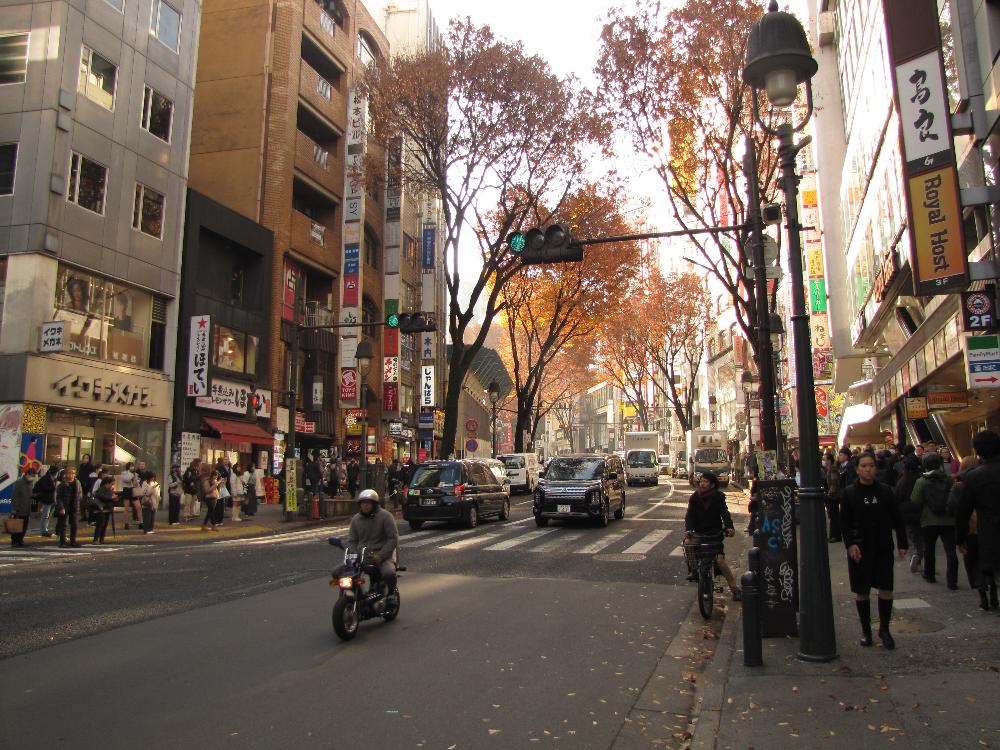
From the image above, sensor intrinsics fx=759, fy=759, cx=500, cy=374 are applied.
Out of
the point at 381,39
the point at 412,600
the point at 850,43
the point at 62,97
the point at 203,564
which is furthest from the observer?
the point at 381,39

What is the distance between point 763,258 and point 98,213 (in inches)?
751

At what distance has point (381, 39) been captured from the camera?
44812 mm

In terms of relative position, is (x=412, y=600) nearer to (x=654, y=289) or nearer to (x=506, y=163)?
(x=506, y=163)

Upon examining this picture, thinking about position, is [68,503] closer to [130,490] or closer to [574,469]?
[130,490]

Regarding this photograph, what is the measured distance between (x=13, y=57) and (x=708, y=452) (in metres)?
39.4

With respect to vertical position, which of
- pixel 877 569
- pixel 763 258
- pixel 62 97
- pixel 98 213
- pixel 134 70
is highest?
pixel 134 70

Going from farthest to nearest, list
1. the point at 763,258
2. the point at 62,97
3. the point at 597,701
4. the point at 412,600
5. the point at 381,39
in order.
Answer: the point at 381,39
the point at 62,97
the point at 763,258
the point at 412,600
the point at 597,701

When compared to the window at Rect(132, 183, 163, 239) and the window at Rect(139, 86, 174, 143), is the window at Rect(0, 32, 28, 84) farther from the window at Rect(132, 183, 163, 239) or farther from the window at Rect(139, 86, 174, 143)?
the window at Rect(132, 183, 163, 239)

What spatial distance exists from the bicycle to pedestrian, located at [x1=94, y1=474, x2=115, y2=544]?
13228mm

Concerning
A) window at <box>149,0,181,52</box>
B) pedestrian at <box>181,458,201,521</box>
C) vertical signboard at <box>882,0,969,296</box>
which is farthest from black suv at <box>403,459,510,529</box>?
window at <box>149,0,181,52</box>

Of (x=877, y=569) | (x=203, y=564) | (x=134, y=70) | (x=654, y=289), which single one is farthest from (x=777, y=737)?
(x=654, y=289)

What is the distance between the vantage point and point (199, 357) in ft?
84.8

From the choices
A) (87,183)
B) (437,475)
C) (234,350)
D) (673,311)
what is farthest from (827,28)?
(87,183)

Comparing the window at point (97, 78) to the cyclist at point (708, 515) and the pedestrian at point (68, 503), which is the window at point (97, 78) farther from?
the cyclist at point (708, 515)
